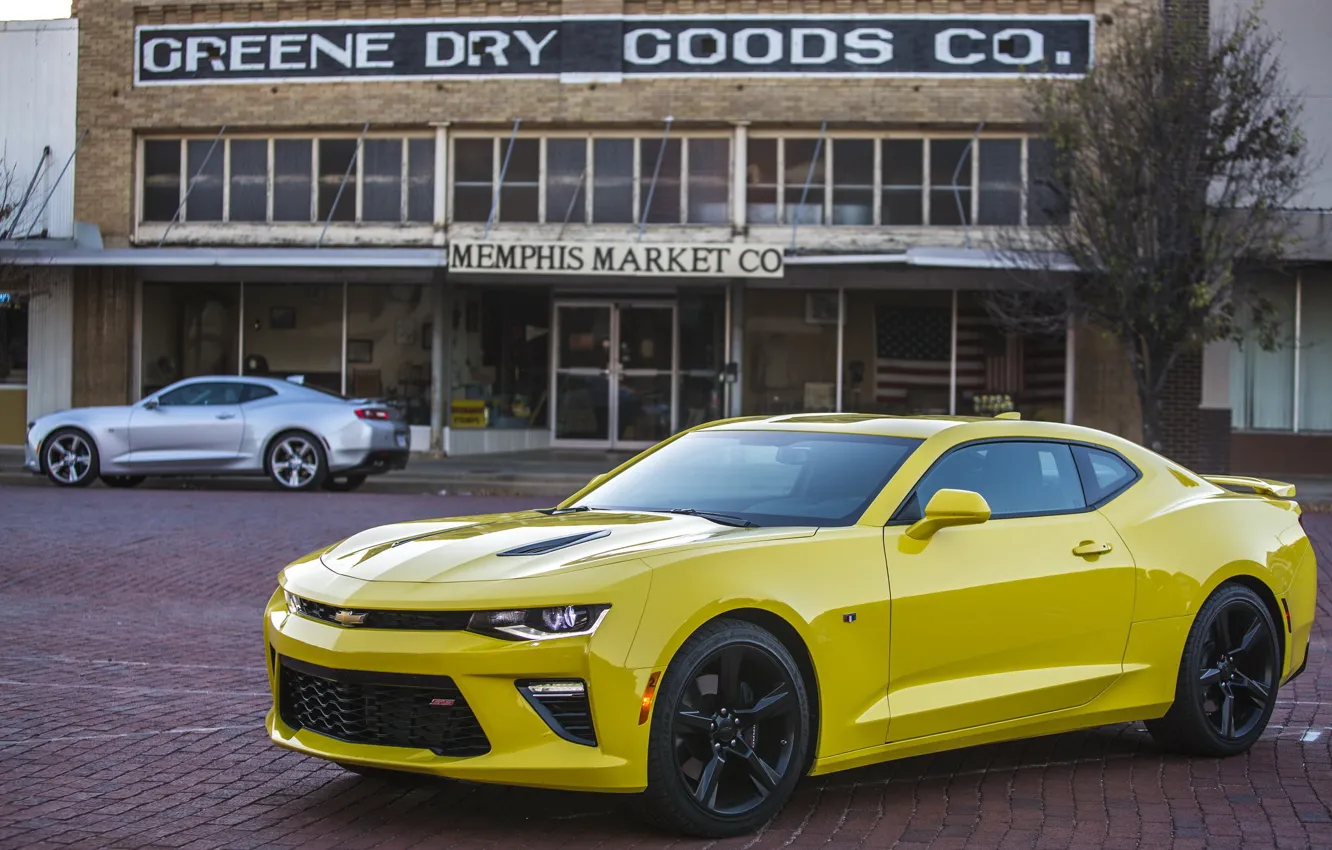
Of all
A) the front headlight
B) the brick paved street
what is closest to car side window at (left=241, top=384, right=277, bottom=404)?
the brick paved street

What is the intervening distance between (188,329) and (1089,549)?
23237 millimetres

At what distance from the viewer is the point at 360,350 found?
2675 cm

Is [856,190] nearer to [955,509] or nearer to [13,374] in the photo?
[13,374]

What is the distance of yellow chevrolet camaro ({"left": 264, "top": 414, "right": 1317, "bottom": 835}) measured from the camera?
187 inches

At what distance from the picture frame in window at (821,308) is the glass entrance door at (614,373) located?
2378 mm

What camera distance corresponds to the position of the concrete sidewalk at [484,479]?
20.8 meters

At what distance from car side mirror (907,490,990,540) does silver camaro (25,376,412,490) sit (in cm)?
1464

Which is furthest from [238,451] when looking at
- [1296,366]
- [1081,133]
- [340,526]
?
[1296,366]

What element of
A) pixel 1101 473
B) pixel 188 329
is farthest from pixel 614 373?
pixel 1101 473

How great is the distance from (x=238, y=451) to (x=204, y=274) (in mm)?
8135

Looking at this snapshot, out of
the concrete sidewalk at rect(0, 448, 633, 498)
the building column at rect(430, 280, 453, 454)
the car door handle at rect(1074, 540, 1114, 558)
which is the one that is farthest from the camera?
the building column at rect(430, 280, 453, 454)

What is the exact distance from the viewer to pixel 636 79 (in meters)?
25.6

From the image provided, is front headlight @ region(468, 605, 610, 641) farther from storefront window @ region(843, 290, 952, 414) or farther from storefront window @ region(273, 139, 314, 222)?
storefront window @ region(273, 139, 314, 222)

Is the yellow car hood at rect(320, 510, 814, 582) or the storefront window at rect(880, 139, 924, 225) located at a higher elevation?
the storefront window at rect(880, 139, 924, 225)
